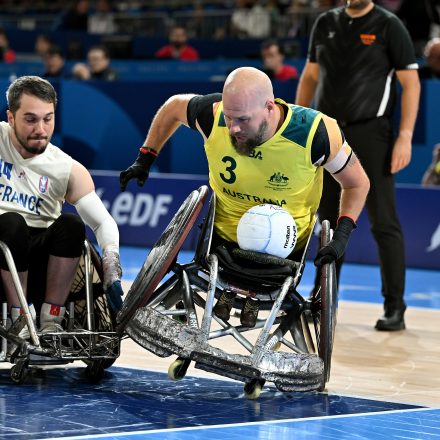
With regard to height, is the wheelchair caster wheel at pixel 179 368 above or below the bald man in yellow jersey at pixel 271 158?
below

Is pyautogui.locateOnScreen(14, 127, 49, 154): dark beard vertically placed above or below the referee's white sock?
above

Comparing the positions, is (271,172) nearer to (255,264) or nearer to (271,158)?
(271,158)

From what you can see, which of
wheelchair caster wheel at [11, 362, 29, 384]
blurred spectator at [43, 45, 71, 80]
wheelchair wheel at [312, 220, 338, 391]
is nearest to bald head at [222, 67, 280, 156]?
wheelchair wheel at [312, 220, 338, 391]

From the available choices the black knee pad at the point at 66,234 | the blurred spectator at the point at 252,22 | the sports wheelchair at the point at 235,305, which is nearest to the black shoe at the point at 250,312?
the sports wheelchair at the point at 235,305

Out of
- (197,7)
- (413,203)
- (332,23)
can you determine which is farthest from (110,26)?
(332,23)

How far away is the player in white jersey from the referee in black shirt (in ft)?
5.94

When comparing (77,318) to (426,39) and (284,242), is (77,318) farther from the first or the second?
(426,39)

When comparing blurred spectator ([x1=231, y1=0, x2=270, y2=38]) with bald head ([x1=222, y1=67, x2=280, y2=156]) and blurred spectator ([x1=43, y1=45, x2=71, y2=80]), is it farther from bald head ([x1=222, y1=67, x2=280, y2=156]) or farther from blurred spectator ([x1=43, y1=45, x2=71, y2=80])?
bald head ([x1=222, y1=67, x2=280, y2=156])

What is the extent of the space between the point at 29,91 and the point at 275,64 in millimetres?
6721

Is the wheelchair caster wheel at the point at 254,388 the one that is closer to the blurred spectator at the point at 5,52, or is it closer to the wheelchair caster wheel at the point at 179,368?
the wheelchair caster wheel at the point at 179,368

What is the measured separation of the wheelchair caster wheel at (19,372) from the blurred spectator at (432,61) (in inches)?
236

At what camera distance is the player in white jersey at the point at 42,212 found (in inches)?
189

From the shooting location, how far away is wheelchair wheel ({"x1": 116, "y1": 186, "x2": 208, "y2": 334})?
473 cm

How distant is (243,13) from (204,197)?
398 inches
